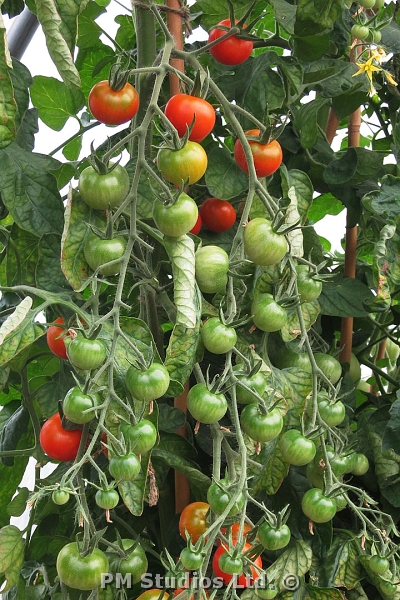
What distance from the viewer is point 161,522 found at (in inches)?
34.1

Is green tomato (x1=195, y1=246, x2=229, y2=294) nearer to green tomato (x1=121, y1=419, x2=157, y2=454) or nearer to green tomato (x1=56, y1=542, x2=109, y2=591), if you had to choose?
green tomato (x1=121, y1=419, x2=157, y2=454)

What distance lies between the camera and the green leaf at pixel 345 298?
2.95 ft

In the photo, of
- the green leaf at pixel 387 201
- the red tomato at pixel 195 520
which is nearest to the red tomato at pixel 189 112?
the green leaf at pixel 387 201

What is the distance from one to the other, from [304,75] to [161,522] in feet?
1.87

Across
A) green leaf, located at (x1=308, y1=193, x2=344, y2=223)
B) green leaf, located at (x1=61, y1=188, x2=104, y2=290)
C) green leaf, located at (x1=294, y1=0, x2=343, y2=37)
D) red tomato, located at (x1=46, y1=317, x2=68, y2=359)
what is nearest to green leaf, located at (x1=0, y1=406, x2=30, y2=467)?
red tomato, located at (x1=46, y1=317, x2=68, y2=359)

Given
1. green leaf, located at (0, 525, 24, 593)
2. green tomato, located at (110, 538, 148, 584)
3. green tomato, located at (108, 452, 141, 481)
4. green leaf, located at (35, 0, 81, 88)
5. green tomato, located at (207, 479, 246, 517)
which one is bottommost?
green leaf, located at (0, 525, 24, 593)

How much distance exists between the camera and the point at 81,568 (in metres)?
0.60

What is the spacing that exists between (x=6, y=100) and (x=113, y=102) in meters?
0.18

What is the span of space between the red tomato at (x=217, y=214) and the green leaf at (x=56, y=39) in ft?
0.91

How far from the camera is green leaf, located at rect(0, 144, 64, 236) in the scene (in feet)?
2.44

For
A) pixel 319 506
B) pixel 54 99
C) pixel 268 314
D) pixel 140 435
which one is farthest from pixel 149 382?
pixel 54 99

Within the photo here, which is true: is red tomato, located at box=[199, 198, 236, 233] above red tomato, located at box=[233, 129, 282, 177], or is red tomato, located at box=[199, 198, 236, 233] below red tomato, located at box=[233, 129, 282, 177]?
below

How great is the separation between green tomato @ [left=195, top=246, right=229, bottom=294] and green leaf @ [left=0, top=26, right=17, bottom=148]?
19 cm

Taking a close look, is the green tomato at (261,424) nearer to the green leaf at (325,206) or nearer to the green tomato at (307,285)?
the green tomato at (307,285)
